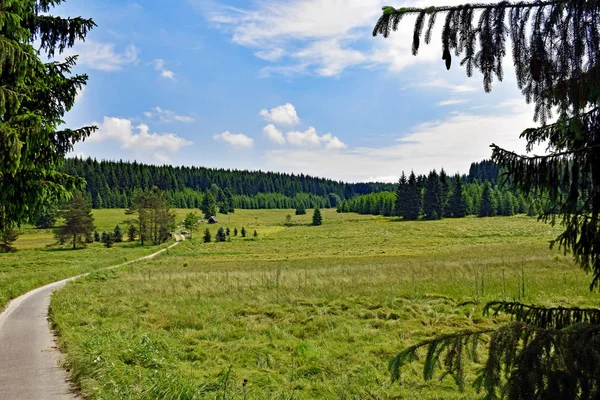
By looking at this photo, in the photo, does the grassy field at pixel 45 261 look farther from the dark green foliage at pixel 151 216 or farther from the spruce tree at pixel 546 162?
the spruce tree at pixel 546 162

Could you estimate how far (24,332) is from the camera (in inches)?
403

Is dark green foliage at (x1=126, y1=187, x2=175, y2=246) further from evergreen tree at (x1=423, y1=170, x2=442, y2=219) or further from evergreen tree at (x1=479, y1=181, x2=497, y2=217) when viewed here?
evergreen tree at (x1=479, y1=181, x2=497, y2=217)

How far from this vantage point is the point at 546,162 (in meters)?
3.63

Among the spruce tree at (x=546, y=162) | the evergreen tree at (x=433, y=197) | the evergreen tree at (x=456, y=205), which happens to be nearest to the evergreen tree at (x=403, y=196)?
the evergreen tree at (x=433, y=197)

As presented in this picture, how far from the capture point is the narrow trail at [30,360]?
6.18 metres

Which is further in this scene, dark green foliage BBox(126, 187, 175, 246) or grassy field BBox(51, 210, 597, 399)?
dark green foliage BBox(126, 187, 175, 246)

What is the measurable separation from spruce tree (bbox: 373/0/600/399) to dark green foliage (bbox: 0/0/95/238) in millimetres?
7765

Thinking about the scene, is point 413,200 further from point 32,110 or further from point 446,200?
point 32,110

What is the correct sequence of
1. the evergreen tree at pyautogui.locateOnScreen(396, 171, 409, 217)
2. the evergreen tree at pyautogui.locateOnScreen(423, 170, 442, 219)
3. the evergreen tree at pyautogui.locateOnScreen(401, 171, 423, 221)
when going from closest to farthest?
the evergreen tree at pyautogui.locateOnScreen(423, 170, 442, 219) < the evergreen tree at pyautogui.locateOnScreen(401, 171, 423, 221) < the evergreen tree at pyautogui.locateOnScreen(396, 171, 409, 217)

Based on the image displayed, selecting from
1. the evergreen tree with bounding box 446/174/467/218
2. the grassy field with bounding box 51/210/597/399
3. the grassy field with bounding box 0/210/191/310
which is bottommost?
the grassy field with bounding box 0/210/191/310

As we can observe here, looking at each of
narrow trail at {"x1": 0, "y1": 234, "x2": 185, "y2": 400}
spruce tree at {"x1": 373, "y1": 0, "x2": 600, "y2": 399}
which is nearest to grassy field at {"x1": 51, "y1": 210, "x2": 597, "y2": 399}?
narrow trail at {"x1": 0, "y1": 234, "x2": 185, "y2": 400}

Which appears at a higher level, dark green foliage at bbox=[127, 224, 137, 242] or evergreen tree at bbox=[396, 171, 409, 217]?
evergreen tree at bbox=[396, 171, 409, 217]

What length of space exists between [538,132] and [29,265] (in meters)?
47.5

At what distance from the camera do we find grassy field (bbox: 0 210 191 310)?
2108 centimetres
